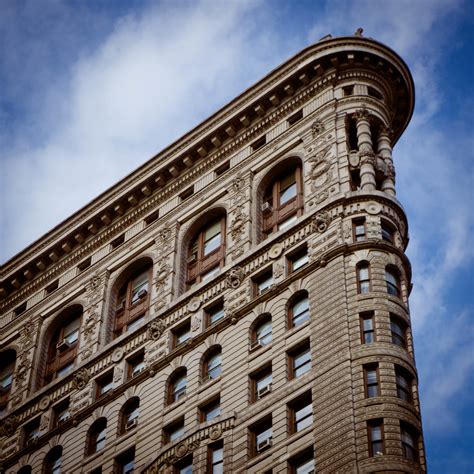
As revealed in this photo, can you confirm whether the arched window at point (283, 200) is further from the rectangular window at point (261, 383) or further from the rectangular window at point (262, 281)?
the rectangular window at point (261, 383)

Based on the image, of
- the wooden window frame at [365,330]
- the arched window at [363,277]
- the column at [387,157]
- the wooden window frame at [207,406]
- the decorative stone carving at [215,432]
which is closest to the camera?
the wooden window frame at [365,330]

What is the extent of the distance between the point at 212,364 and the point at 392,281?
29.8 ft

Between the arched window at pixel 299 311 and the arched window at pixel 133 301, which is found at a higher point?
the arched window at pixel 133 301

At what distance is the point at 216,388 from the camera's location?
65.3 meters

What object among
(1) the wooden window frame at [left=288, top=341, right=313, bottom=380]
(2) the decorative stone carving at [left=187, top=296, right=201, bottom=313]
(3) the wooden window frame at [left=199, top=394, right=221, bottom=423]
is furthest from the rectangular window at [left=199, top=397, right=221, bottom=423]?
(2) the decorative stone carving at [left=187, top=296, right=201, bottom=313]

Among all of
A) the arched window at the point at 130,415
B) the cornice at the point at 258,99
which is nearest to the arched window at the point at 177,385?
the arched window at the point at 130,415

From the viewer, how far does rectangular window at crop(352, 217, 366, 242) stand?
66812 millimetres

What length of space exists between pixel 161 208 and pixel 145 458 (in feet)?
65.4

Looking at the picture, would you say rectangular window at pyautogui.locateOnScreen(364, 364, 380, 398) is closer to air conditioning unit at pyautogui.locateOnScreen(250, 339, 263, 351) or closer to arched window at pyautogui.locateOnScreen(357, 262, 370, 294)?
arched window at pyautogui.locateOnScreen(357, 262, 370, 294)

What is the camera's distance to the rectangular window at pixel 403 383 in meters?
59.3

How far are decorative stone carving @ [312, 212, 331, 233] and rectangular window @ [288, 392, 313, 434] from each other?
10.2 metres

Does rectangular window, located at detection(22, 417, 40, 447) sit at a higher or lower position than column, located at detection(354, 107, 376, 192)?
lower

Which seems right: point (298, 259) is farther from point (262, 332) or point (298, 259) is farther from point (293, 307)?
point (262, 332)

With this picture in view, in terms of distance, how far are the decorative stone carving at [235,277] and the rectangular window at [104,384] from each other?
7580 millimetres
